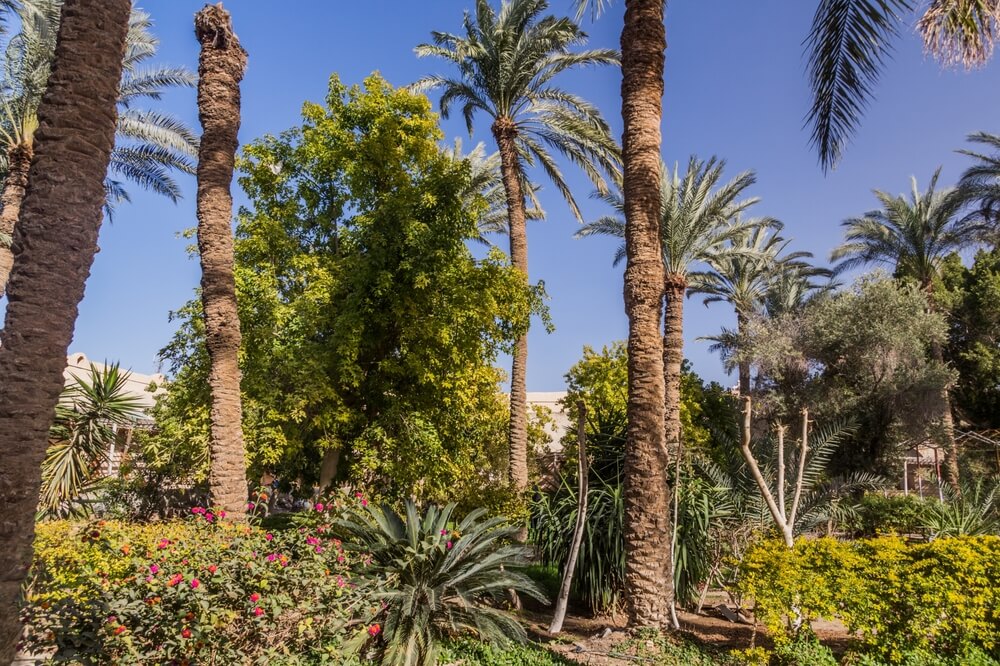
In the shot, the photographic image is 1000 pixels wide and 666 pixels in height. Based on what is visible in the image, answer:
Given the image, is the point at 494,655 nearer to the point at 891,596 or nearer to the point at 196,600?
the point at 196,600

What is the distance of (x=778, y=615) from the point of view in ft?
21.0

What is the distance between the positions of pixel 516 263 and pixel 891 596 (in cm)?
1119

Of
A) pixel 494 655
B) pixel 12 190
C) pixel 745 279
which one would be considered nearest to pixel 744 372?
pixel 745 279

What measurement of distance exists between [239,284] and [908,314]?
22.0m

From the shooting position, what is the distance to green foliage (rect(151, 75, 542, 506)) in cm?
1193

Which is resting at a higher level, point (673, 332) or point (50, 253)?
point (673, 332)

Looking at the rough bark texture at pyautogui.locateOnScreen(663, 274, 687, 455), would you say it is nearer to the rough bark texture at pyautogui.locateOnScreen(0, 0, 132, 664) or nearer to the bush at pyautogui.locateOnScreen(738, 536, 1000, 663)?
the bush at pyautogui.locateOnScreen(738, 536, 1000, 663)

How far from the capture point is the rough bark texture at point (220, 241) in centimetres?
884

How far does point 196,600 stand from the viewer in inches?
189

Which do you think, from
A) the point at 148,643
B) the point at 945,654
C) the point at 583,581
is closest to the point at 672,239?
the point at 583,581

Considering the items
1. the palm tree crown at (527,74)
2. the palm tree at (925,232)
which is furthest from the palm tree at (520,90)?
the palm tree at (925,232)

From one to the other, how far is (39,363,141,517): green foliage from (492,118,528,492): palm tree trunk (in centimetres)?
811

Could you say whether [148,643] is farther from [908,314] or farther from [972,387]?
[972,387]

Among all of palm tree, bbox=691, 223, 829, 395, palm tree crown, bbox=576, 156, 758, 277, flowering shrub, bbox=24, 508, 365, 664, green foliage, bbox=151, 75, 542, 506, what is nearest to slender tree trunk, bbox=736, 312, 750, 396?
palm tree, bbox=691, 223, 829, 395
